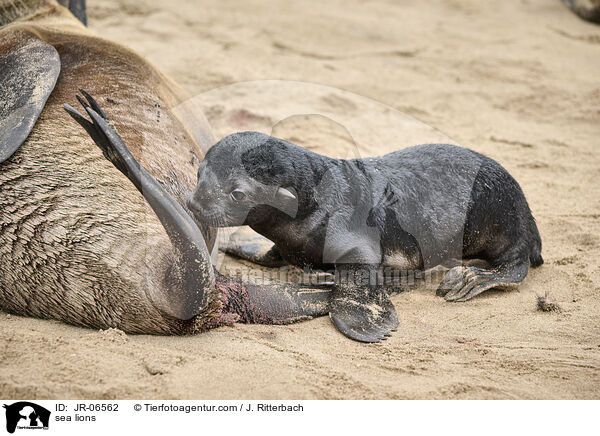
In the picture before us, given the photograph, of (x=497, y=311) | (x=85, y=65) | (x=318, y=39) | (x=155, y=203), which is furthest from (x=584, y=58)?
(x=155, y=203)

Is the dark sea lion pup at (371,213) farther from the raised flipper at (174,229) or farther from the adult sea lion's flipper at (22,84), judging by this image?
the adult sea lion's flipper at (22,84)

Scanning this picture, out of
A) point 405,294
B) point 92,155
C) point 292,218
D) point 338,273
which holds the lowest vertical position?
point 405,294

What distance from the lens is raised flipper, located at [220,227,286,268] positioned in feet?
12.4

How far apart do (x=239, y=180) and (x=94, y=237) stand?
0.69 m

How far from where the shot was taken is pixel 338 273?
312cm

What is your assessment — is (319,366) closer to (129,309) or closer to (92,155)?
(129,309)

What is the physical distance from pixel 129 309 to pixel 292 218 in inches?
36.9

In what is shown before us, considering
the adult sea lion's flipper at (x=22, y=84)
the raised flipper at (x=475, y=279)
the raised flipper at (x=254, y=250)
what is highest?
the adult sea lion's flipper at (x=22, y=84)

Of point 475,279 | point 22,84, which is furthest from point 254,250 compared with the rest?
point 22,84

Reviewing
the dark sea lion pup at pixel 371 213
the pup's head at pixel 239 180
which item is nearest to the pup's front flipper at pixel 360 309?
the dark sea lion pup at pixel 371 213

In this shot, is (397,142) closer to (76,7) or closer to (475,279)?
(475,279)

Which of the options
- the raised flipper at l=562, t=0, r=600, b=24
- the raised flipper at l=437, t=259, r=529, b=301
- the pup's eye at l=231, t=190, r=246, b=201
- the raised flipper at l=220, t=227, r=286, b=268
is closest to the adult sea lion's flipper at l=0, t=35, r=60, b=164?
the pup's eye at l=231, t=190, r=246, b=201

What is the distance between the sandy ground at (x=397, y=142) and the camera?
2.45 m
